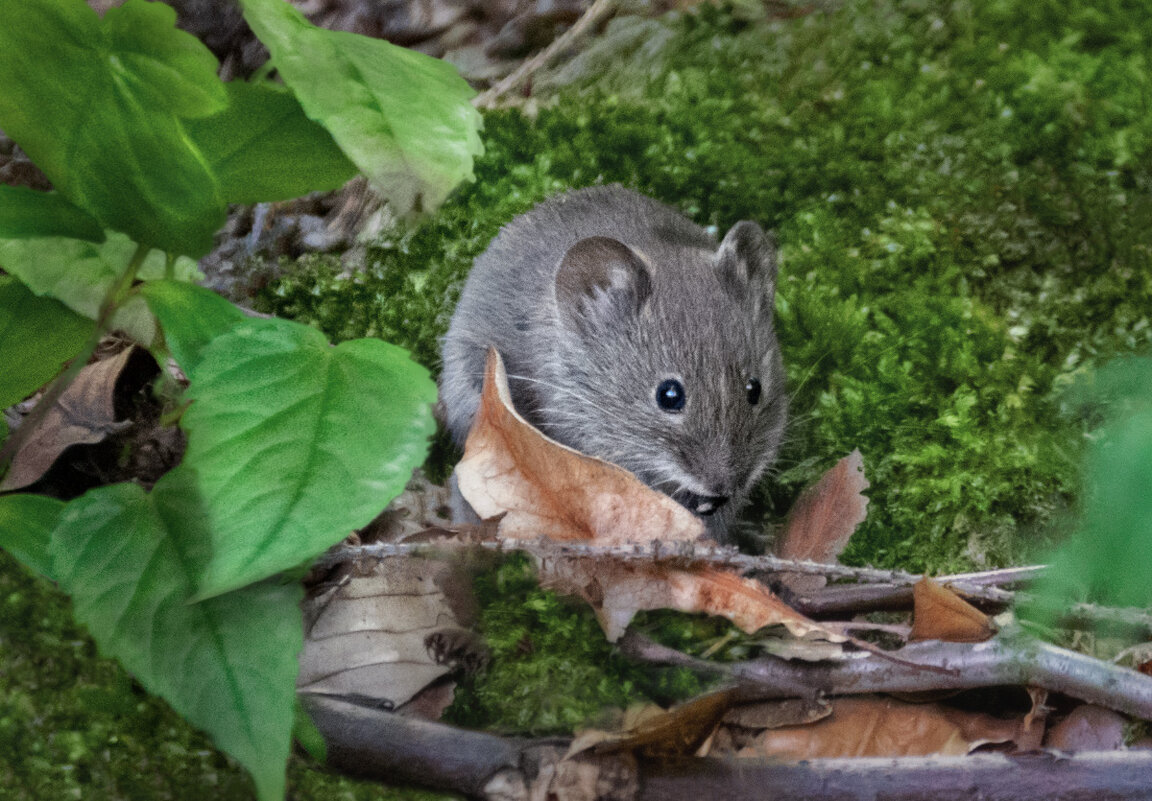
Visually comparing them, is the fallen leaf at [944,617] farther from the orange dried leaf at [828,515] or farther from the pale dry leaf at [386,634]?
the pale dry leaf at [386,634]

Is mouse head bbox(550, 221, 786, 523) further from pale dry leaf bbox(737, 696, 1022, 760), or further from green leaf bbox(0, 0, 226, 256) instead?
green leaf bbox(0, 0, 226, 256)

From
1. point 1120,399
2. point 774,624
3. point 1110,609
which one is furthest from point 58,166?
point 1110,609

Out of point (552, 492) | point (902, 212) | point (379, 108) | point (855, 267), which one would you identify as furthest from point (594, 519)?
point (902, 212)

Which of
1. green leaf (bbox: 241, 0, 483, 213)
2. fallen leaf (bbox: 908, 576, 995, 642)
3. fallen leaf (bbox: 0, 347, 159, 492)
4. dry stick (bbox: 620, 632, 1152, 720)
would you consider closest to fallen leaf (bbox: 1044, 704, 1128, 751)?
dry stick (bbox: 620, 632, 1152, 720)

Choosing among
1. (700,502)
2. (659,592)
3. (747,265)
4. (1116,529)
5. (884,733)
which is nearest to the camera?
(1116,529)

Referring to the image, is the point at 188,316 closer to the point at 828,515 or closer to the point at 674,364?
the point at 674,364

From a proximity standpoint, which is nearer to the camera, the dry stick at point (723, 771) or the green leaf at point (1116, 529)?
the green leaf at point (1116, 529)

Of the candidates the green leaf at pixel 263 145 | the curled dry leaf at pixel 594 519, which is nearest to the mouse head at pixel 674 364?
the curled dry leaf at pixel 594 519
